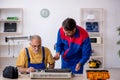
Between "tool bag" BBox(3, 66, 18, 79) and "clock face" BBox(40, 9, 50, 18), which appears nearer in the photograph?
"tool bag" BBox(3, 66, 18, 79)

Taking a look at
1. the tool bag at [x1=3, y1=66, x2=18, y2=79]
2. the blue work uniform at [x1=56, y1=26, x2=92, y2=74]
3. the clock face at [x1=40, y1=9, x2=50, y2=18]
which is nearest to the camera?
the tool bag at [x1=3, y1=66, x2=18, y2=79]

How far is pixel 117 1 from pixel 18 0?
9.30ft

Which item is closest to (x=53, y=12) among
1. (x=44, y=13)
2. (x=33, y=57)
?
(x=44, y=13)

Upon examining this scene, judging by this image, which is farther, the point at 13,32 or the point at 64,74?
the point at 13,32

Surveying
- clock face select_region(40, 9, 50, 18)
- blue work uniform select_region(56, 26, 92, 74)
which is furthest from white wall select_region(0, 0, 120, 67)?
blue work uniform select_region(56, 26, 92, 74)

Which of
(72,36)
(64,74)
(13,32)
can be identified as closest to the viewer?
(64,74)

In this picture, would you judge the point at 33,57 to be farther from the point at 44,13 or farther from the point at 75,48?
the point at 44,13

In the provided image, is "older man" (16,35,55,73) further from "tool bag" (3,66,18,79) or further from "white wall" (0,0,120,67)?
"white wall" (0,0,120,67)

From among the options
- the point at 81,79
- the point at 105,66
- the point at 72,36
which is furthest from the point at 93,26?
the point at 81,79

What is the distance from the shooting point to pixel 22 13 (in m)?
7.14

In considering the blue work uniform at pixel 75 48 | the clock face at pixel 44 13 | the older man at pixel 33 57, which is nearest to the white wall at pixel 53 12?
the clock face at pixel 44 13

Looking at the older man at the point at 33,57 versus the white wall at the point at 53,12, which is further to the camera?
the white wall at the point at 53,12

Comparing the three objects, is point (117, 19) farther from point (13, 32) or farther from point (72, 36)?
point (72, 36)

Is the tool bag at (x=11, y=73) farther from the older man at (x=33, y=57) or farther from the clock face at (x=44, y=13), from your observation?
the clock face at (x=44, y=13)
